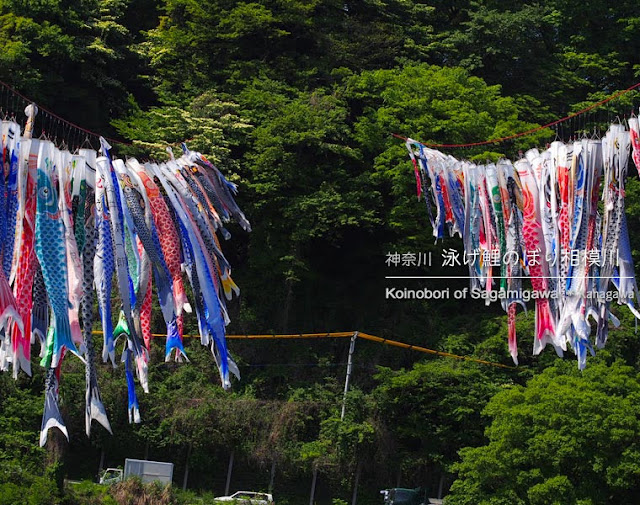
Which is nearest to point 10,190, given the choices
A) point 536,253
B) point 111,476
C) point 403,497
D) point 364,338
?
point 536,253

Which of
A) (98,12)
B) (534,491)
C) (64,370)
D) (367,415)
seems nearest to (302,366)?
(367,415)

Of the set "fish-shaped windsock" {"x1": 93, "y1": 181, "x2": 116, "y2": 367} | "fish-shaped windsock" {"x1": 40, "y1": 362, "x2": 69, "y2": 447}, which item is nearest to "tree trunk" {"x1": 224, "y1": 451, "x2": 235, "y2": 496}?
"fish-shaped windsock" {"x1": 93, "y1": 181, "x2": 116, "y2": 367}

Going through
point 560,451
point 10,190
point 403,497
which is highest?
point 10,190

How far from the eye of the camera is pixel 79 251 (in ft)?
52.2

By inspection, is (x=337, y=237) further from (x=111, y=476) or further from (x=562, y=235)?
(x=562, y=235)

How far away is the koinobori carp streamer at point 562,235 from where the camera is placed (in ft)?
53.3

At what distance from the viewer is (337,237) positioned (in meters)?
28.1

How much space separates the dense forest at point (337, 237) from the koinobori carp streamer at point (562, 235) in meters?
4.67

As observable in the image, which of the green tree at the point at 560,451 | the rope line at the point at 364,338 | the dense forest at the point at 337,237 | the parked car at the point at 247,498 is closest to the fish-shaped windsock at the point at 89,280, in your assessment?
the dense forest at the point at 337,237

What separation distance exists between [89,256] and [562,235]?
5817 mm

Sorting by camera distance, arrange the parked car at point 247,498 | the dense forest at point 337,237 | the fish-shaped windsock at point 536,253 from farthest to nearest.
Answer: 1. the parked car at point 247,498
2. the dense forest at point 337,237
3. the fish-shaped windsock at point 536,253

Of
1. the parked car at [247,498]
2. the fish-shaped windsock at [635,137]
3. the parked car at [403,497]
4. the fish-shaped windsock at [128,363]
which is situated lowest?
the parked car at [247,498]

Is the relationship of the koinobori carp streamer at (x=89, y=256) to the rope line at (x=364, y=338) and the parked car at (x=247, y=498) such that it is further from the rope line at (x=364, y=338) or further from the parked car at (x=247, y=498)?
the rope line at (x=364, y=338)

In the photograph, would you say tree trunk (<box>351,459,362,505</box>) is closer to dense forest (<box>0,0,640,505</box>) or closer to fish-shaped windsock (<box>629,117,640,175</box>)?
dense forest (<box>0,0,640,505</box>)
